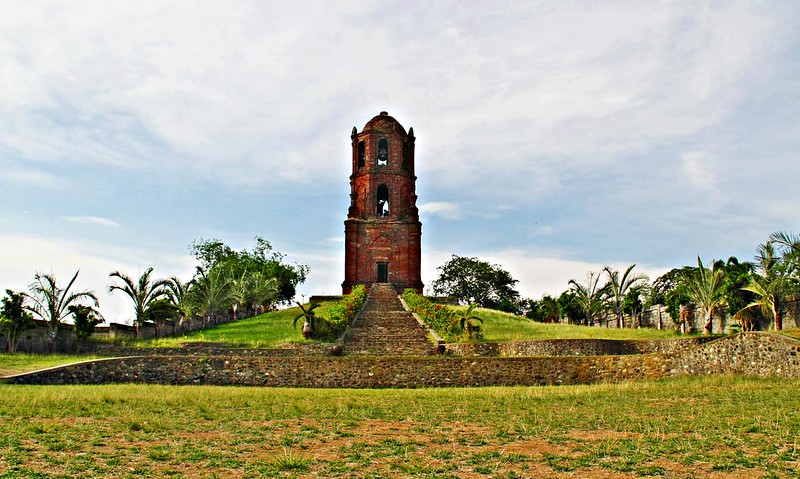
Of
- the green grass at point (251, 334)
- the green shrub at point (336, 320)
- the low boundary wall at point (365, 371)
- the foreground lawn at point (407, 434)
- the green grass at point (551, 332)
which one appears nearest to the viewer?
the foreground lawn at point (407, 434)

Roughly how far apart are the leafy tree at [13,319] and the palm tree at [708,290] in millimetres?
25964

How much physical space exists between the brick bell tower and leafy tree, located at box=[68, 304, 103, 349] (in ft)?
82.7

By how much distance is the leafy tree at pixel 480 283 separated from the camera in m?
69.2

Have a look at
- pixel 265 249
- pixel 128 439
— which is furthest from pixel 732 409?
pixel 265 249

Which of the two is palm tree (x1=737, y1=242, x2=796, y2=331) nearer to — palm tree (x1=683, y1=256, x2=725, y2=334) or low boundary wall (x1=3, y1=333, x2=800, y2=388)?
palm tree (x1=683, y1=256, x2=725, y2=334)

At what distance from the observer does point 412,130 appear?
57.2 meters

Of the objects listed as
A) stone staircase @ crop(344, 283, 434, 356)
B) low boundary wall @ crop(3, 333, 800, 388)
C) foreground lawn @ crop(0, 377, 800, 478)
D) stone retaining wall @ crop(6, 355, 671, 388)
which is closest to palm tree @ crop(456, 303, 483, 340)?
stone staircase @ crop(344, 283, 434, 356)

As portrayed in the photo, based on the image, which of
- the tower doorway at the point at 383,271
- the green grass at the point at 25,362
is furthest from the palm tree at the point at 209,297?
the tower doorway at the point at 383,271

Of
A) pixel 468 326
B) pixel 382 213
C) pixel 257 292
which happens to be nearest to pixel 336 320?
pixel 468 326

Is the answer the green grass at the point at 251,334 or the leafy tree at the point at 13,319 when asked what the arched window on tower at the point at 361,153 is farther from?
the leafy tree at the point at 13,319

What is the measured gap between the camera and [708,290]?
3028cm

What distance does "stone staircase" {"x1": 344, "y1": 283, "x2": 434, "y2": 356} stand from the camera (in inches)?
1055

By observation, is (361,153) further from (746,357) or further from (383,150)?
(746,357)

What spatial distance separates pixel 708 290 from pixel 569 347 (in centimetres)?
924
